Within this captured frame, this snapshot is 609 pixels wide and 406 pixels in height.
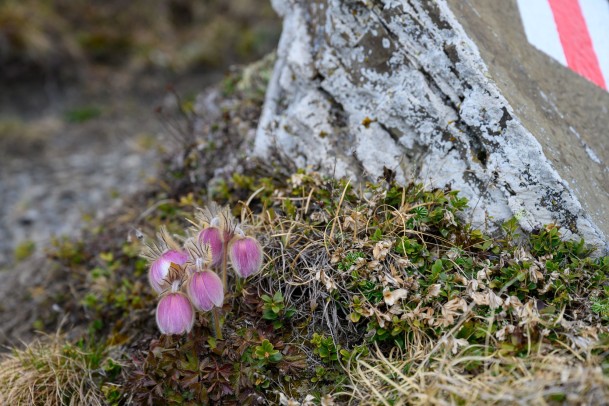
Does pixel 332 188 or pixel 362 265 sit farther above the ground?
pixel 332 188

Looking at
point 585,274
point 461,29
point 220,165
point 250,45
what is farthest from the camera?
point 250,45

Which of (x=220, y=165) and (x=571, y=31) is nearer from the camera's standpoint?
(x=571, y=31)

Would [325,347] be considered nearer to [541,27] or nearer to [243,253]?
[243,253]

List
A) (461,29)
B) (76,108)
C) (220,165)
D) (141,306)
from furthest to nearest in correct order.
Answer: (76,108)
(220,165)
(141,306)
(461,29)

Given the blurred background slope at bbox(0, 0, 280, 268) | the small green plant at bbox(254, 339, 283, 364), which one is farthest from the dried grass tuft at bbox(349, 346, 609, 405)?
the blurred background slope at bbox(0, 0, 280, 268)

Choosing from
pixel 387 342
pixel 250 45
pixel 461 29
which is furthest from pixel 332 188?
pixel 250 45

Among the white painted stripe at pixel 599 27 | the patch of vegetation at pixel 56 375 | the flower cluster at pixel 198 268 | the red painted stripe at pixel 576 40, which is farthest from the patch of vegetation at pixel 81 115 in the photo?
the white painted stripe at pixel 599 27

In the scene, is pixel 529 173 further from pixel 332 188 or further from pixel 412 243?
pixel 332 188
